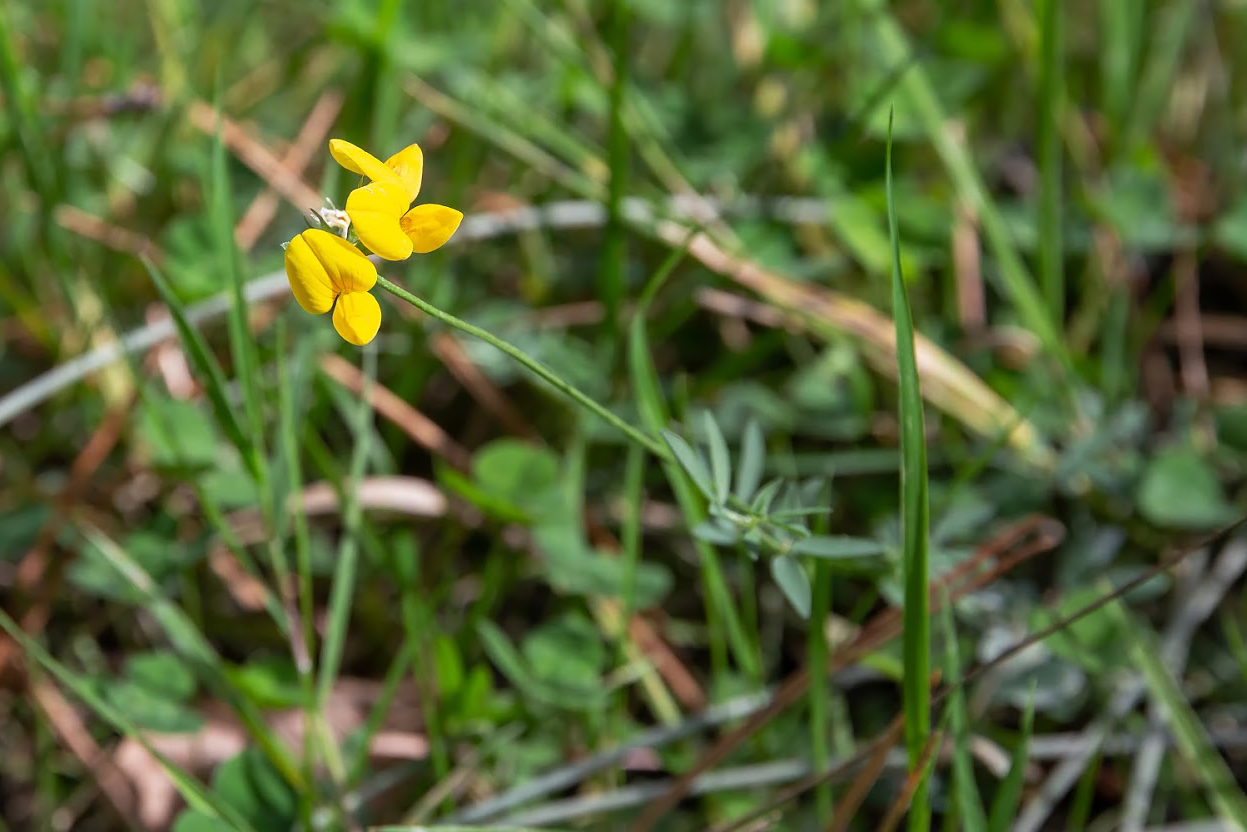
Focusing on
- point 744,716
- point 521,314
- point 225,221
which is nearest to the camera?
point 225,221

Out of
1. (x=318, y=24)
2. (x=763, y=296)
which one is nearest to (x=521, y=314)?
(x=763, y=296)

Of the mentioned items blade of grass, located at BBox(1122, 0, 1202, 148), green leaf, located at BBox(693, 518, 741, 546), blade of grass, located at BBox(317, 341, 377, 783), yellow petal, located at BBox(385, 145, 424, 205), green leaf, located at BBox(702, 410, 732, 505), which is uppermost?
yellow petal, located at BBox(385, 145, 424, 205)

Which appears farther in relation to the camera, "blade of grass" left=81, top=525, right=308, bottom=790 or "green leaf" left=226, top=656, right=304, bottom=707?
"green leaf" left=226, top=656, right=304, bottom=707

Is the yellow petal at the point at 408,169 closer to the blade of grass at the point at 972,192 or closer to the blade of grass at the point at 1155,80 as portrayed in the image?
the blade of grass at the point at 972,192

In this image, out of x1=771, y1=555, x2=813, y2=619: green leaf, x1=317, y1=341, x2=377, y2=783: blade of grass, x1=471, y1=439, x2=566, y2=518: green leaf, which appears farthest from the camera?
x1=471, y1=439, x2=566, y2=518: green leaf

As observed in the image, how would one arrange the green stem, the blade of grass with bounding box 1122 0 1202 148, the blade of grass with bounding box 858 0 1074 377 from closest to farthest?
the green stem → the blade of grass with bounding box 858 0 1074 377 → the blade of grass with bounding box 1122 0 1202 148

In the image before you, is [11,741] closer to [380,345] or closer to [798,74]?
[380,345]

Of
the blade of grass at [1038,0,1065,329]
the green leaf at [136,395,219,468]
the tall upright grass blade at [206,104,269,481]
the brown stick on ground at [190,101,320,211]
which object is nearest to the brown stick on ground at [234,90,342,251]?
the brown stick on ground at [190,101,320,211]

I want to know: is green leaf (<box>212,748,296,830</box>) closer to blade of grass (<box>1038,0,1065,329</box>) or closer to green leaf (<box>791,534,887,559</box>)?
green leaf (<box>791,534,887,559</box>)

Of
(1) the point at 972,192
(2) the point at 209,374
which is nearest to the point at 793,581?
(2) the point at 209,374
